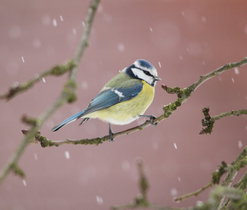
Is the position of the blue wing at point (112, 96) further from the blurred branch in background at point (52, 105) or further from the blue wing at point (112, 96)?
the blurred branch in background at point (52, 105)

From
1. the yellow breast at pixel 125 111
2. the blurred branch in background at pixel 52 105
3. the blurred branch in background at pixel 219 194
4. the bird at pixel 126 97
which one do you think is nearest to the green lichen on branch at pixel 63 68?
the blurred branch in background at pixel 52 105

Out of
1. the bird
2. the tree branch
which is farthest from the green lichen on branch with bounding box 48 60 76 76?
the bird

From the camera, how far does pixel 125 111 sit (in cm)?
186

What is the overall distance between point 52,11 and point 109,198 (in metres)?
1.61

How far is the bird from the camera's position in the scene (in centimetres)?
183

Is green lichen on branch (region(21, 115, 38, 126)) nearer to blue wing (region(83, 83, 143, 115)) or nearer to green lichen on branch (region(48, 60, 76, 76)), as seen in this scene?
green lichen on branch (region(48, 60, 76, 76))

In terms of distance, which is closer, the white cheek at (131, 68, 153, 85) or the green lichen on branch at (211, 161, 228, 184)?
the green lichen on branch at (211, 161, 228, 184)

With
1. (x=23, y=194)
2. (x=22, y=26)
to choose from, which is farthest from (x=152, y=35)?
(x=23, y=194)

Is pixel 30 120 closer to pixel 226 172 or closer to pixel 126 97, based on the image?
pixel 226 172

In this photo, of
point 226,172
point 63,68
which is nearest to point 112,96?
point 226,172

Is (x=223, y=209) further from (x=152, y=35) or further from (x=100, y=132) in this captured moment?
(x=152, y=35)

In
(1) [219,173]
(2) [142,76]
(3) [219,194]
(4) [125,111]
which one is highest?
(2) [142,76]

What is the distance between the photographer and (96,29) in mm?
4199

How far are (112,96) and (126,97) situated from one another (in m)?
0.05
